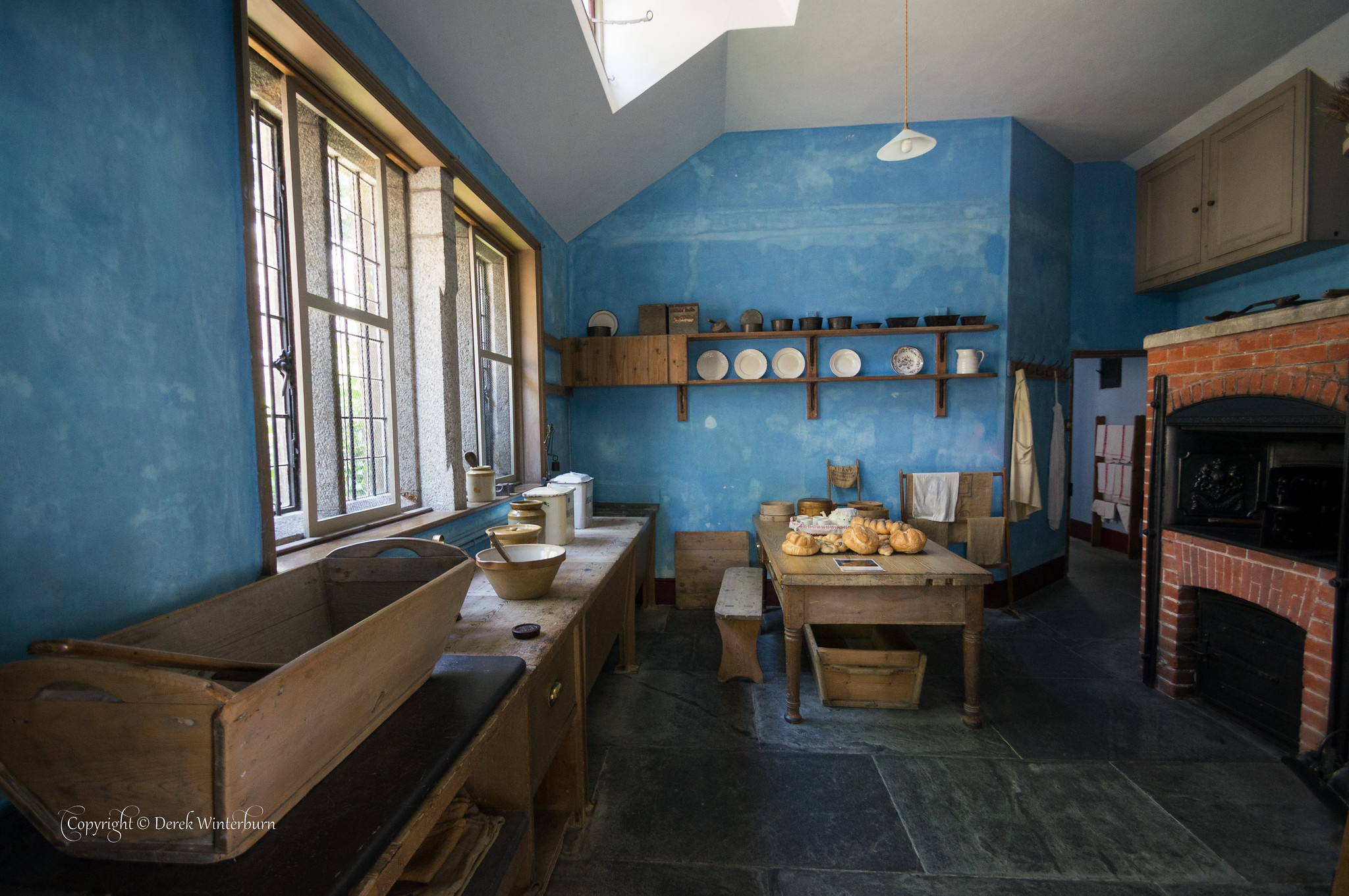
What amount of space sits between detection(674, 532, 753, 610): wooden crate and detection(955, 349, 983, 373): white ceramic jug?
2.19 meters

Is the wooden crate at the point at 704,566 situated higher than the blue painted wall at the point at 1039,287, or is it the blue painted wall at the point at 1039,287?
the blue painted wall at the point at 1039,287

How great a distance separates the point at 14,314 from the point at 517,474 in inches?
121

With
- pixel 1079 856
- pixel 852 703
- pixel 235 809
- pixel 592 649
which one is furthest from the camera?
pixel 852 703

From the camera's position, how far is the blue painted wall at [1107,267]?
496 centimetres

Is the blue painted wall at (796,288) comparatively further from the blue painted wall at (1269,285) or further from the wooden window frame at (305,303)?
the wooden window frame at (305,303)

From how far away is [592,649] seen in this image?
243cm

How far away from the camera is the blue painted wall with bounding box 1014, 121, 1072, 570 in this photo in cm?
449

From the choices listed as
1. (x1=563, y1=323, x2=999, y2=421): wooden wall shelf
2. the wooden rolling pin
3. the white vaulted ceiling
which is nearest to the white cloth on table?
(x1=563, y1=323, x2=999, y2=421): wooden wall shelf

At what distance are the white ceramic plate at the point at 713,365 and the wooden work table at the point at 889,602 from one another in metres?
2.17

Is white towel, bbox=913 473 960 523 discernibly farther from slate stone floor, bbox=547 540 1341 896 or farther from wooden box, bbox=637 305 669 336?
wooden box, bbox=637 305 669 336

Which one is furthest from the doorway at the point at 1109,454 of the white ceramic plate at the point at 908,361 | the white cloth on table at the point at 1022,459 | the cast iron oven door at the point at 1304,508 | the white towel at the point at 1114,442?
the cast iron oven door at the point at 1304,508

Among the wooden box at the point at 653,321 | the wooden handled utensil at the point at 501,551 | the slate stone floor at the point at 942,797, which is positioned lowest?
the slate stone floor at the point at 942,797

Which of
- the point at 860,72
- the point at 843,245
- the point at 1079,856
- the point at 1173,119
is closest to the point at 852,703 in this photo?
the point at 1079,856

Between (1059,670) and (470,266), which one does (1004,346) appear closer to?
(1059,670)
